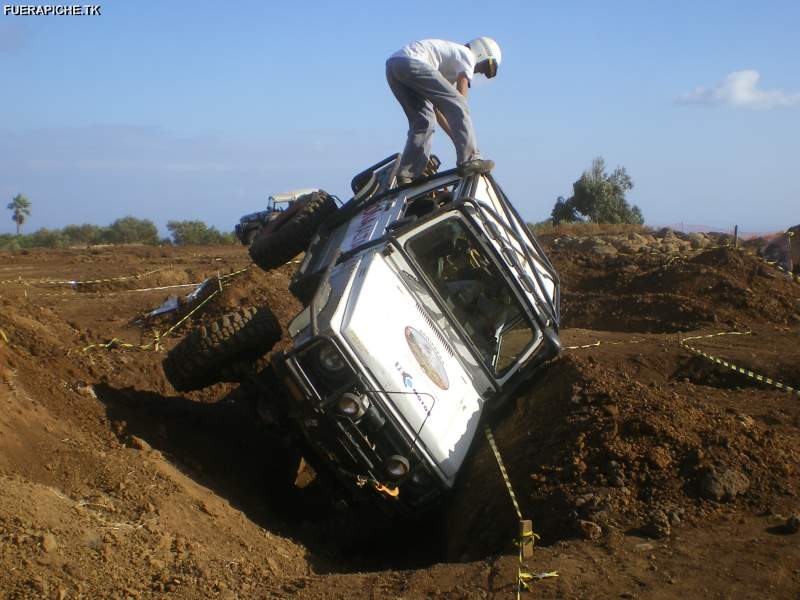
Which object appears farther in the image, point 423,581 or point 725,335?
point 725,335

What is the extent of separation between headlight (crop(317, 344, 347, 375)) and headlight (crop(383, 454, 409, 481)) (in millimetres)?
675

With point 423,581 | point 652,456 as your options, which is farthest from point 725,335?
point 423,581

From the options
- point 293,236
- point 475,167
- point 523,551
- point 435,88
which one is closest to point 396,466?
point 523,551

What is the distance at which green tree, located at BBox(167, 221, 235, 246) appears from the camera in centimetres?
3909

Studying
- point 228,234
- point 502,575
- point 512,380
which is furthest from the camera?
point 228,234

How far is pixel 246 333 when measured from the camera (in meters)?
7.19

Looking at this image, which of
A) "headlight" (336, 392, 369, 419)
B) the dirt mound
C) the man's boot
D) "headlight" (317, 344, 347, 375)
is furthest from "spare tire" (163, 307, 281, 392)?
the dirt mound

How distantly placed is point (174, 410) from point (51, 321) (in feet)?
7.31

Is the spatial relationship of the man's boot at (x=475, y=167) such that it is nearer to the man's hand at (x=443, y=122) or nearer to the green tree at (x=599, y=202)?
the man's hand at (x=443, y=122)

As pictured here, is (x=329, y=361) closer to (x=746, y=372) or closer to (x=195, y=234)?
(x=746, y=372)

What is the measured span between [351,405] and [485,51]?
194 inches

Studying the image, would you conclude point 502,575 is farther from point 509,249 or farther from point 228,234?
point 228,234

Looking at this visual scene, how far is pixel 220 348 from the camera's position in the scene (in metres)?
7.09

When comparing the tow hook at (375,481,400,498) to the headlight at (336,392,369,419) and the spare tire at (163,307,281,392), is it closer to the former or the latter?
the headlight at (336,392,369,419)
